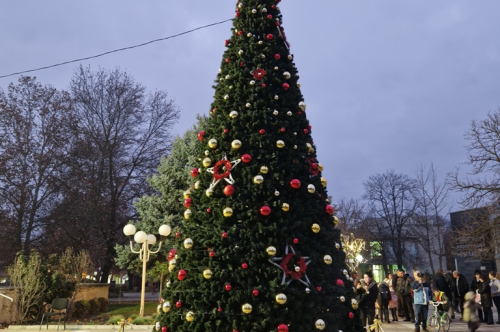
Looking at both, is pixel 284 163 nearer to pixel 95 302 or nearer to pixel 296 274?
pixel 296 274

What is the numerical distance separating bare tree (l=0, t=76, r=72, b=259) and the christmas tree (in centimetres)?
2231

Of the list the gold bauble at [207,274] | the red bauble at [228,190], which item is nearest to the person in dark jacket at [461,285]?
the red bauble at [228,190]

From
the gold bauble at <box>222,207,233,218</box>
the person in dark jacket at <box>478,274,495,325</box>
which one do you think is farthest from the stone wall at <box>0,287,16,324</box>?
the person in dark jacket at <box>478,274,495,325</box>

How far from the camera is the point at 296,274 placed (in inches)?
190

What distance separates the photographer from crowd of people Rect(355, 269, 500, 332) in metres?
10.1

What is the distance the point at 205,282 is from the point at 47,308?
14.3m

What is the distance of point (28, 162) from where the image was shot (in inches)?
982

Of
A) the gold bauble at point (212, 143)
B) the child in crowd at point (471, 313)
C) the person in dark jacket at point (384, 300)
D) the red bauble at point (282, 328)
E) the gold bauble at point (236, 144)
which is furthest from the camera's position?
the person in dark jacket at point (384, 300)

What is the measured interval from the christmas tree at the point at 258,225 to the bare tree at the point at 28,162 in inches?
878

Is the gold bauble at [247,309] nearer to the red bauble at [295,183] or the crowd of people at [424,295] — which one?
the red bauble at [295,183]

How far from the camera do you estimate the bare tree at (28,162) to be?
2427cm

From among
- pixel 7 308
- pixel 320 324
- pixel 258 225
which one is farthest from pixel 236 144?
pixel 7 308

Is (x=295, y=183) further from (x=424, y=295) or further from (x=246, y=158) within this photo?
(x=424, y=295)

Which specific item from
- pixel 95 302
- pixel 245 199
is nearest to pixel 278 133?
pixel 245 199
